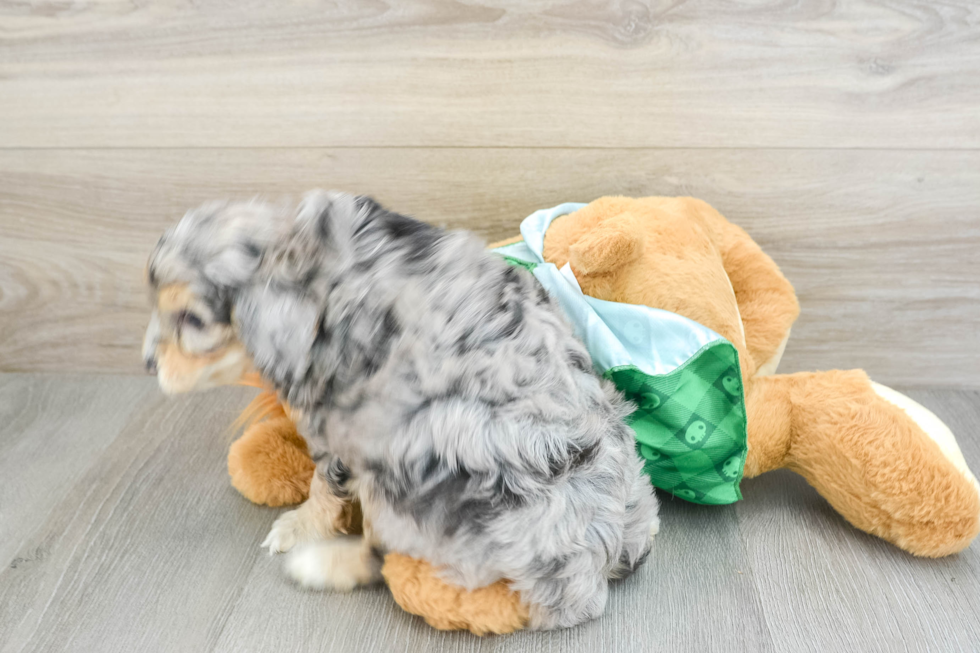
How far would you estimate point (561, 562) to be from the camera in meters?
0.86

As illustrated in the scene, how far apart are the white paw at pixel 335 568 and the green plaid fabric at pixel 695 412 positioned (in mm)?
462

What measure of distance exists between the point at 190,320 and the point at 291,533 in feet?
1.35

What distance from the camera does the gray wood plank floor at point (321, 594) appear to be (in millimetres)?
950

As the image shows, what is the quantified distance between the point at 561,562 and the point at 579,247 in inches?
18.0

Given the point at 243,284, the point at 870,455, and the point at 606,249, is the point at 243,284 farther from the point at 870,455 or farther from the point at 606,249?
the point at 870,455

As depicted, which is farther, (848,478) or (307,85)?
(307,85)

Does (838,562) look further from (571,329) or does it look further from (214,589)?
(214,589)

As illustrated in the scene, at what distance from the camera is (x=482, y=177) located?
4.35 ft

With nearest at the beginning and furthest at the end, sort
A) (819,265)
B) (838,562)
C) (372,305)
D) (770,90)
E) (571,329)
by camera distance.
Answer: (372,305)
(571,329)
(838,562)
(770,90)
(819,265)

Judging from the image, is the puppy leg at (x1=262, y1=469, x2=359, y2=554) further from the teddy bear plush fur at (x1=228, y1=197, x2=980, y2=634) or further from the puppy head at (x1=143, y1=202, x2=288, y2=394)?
the puppy head at (x1=143, y1=202, x2=288, y2=394)

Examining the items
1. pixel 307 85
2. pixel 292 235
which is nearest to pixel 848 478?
pixel 292 235

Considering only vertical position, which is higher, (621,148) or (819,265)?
(621,148)

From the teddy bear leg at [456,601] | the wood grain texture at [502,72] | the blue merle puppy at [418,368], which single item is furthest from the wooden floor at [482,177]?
the blue merle puppy at [418,368]

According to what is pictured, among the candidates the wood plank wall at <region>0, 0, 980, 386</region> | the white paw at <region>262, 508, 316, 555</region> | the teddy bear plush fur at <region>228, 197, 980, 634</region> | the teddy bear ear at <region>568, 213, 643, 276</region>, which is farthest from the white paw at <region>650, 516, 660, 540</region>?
the wood plank wall at <region>0, 0, 980, 386</region>
